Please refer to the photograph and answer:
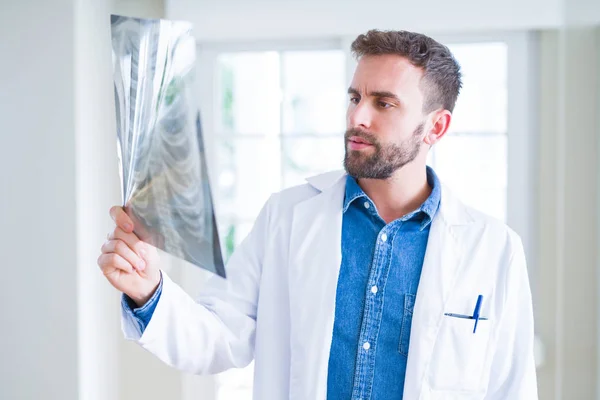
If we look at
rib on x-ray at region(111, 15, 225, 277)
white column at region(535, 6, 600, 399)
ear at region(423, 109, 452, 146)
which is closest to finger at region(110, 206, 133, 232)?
rib on x-ray at region(111, 15, 225, 277)

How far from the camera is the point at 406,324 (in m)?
1.35

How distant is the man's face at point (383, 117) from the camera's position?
1385 mm

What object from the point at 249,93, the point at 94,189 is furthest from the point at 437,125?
the point at 94,189

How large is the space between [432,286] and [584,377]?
146 cm

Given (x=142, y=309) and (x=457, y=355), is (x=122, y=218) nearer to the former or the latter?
(x=142, y=309)

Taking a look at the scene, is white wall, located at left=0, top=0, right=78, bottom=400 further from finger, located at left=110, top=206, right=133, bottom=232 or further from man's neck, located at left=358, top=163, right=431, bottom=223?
finger, located at left=110, top=206, right=133, bottom=232

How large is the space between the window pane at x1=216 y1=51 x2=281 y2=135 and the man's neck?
4.16 feet

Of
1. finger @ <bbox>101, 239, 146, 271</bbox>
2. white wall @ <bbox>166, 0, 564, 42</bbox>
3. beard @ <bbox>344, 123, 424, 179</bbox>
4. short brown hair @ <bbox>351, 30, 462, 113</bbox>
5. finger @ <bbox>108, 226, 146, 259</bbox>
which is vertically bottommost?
finger @ <bbox>101, 239, 146, 271</bbox>

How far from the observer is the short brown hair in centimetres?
144

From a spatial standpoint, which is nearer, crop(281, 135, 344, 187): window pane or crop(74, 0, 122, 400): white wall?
crop(74, 0, 122, 400): white wall

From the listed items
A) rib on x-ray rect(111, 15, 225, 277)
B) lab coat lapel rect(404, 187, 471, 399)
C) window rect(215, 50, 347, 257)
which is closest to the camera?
rib on x-ray rect(111, 15, 225, 277)

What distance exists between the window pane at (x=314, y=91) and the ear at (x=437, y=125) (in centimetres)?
113

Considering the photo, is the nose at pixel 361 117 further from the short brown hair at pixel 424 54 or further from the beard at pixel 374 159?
the short brown hair at pixel 424 54

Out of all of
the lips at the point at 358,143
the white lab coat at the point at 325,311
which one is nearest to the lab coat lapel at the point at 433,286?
the white lab coat at the point at 325,311
